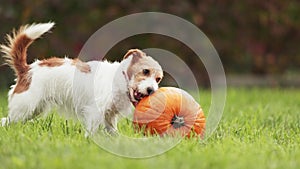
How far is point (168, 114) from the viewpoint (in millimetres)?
4648

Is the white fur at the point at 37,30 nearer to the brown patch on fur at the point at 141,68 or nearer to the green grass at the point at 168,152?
the green grass at the point at 168,152

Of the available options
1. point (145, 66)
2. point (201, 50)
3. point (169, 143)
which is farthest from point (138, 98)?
point (201, 50)

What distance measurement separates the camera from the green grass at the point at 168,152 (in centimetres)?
348

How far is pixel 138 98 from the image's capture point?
4.63 m

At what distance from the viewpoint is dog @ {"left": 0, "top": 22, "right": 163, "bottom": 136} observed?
4602 millimetres

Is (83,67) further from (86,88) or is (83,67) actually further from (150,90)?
(150,90)

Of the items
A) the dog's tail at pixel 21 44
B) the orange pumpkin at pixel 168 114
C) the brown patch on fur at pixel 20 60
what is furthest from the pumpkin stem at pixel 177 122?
the dog's tail at pixel 21 44

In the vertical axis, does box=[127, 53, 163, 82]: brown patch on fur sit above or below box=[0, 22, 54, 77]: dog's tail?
below

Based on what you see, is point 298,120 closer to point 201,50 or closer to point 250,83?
point 201,50

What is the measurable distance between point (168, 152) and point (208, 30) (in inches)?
320

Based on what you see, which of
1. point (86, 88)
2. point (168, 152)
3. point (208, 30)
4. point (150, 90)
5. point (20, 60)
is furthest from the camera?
point (208, 30)

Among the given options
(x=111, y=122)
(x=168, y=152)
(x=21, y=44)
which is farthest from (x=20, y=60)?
(x=168, y=152)

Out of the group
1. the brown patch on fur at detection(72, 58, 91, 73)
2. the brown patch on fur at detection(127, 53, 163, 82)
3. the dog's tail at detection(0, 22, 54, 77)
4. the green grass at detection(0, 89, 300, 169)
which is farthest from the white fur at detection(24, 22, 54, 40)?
the brown patch on fur at detection(127, 53, 163, 82)

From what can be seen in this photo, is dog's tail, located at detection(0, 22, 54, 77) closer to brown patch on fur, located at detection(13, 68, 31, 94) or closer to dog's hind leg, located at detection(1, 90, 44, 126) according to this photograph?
brown patch on fur, located at detection(13, 68, 31, 94)
